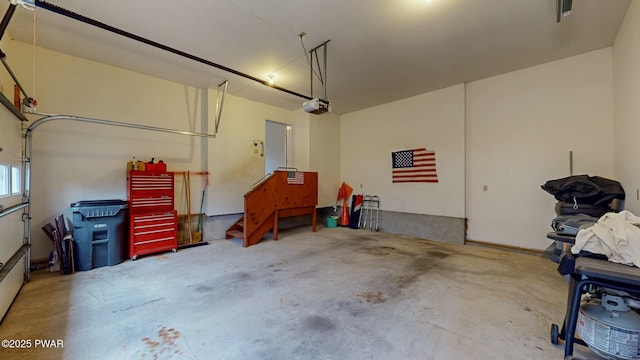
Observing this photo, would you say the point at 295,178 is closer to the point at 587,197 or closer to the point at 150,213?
the point at 150,213

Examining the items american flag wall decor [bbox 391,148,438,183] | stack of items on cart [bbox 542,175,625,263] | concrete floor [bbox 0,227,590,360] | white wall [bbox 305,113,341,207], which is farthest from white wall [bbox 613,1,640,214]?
white wall [bbox 305,113,341,207]

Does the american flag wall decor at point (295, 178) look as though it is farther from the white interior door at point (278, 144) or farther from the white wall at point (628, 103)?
the white wall at point (628, 103)

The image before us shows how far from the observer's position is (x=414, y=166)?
6281 mm

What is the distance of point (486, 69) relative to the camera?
4.73 meters

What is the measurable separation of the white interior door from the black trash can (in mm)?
4118

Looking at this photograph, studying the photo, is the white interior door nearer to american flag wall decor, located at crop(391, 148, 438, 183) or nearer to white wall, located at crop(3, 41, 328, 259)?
white wall, located at crop(3, 41, 328, 259)

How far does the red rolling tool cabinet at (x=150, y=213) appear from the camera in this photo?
419 centimetres

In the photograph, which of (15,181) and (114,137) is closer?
(15,181)

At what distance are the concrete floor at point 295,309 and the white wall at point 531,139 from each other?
3.03 feet

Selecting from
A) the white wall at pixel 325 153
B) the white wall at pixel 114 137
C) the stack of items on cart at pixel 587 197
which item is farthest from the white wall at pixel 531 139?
the white wall at pixel 114 137

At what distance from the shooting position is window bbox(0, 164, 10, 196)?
2617 millimetres

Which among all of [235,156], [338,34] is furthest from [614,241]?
[235,156]

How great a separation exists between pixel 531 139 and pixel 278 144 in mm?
6469

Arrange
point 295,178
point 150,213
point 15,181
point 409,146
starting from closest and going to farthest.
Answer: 1. point 15,181
2. point 150,213
3. point 295,178
4. point 409,146
